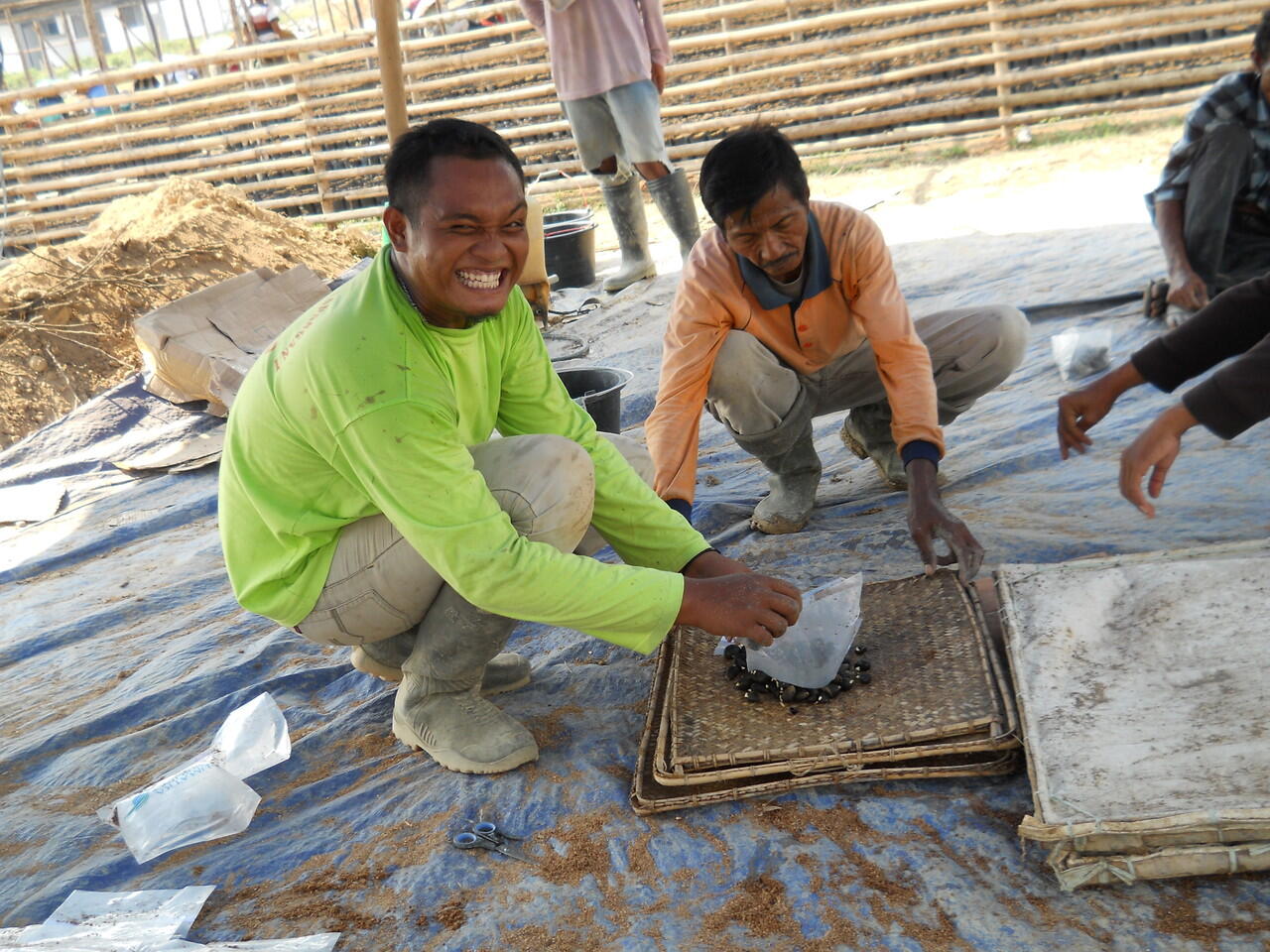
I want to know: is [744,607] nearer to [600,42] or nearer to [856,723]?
[856,723]

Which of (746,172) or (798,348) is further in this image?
(798,348)

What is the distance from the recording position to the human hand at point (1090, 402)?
1.91 m

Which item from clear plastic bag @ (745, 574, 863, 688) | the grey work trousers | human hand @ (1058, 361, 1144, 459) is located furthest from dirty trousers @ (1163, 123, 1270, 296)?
clear plastic bag @ (745, 574, 863, 688)

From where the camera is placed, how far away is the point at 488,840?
5.36 feet

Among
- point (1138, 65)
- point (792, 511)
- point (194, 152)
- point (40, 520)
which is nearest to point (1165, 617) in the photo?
point (792, 511)

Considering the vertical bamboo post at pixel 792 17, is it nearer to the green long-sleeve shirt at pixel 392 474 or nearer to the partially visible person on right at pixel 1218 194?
the partially visible person on right at pixel 1218 194

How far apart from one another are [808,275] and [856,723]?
1.02m

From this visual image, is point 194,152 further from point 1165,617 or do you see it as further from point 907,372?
point 1165,617

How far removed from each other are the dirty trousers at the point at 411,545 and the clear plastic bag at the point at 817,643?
1.28ft

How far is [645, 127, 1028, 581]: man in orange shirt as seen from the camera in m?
2.11

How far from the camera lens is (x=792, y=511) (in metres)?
2.59

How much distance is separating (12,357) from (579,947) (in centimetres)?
506

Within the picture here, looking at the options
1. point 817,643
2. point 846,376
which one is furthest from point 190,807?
point 846,376

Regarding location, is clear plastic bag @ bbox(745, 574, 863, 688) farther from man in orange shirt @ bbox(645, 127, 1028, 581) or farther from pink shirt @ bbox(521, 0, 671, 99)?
pink shirt @ bbox(521, 0, 671, 99)
